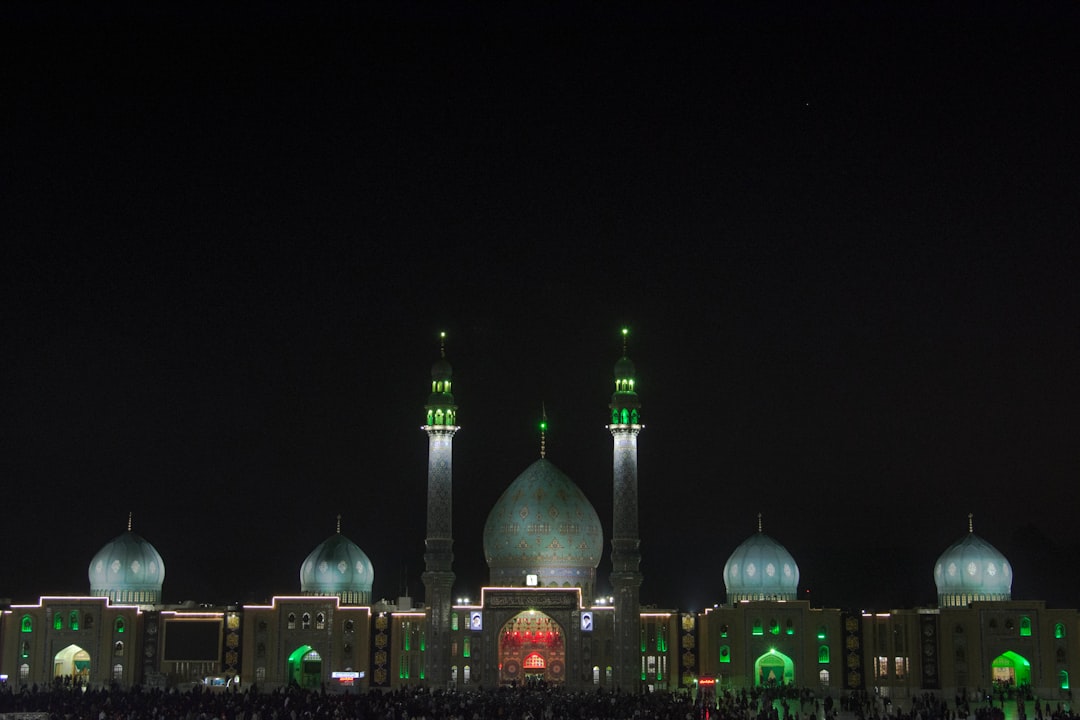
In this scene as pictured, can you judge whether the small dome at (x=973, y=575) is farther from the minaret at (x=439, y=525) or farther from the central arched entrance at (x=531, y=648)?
the minaret at (x=439, y=525)

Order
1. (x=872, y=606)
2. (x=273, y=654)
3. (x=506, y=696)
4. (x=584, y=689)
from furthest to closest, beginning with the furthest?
1. (x=872, y=606)
2. (x=273, y=654)
3. (x=584, y=689)
4. (x=506, y=696)

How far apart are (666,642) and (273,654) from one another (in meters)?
13.2

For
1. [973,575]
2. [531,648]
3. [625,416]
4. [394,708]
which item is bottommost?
[394,708]

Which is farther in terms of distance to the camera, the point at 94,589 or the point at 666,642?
the point at 94,589

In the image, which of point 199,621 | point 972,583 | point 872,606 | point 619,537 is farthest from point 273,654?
point 872,606

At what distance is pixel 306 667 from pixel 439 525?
23.5ft

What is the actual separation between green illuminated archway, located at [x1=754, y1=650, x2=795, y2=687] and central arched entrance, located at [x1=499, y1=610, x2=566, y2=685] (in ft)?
21.3

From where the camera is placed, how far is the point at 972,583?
51.5 metres

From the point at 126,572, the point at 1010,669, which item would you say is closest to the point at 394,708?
the point at 126,572

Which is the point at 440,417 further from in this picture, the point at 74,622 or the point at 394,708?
the point at 394,708

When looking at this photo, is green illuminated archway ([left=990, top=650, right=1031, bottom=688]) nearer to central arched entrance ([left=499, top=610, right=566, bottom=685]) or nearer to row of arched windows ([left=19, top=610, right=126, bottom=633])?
central arched entrance ([left=499, top=610, right=566, bottom=685])

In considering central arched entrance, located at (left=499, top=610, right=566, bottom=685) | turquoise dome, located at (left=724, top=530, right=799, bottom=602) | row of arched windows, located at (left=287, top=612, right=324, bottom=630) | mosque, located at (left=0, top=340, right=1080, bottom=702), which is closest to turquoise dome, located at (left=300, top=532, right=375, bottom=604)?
mosque, located at (left=0, top=340, right=1080, bottom=702)

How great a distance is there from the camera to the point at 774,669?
5138 cm

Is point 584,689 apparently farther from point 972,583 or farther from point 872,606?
point 872,606
